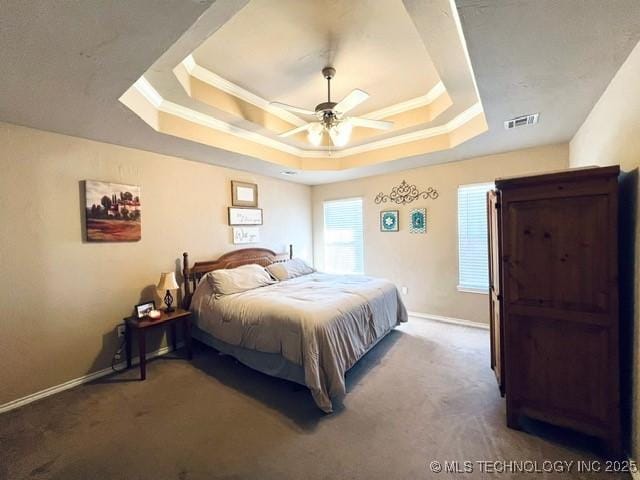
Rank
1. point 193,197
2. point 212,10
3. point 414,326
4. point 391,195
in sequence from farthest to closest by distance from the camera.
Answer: point 391,195, point 414,326, point 193,197, point 212,10

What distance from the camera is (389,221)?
4.72 metres

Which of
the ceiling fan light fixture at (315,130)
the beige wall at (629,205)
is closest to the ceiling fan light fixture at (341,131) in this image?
the ceiling fan light fixture at (315,130)

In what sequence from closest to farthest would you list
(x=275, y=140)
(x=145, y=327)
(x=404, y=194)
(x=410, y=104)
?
(x=145, y=327) → (x=410, y=104) → (x=275, y=140) → (x=404, y=194)

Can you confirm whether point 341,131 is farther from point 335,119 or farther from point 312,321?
point 312,321

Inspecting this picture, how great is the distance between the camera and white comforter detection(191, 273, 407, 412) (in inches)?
87.4

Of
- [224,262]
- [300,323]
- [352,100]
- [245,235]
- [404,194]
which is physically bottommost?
[300,323]

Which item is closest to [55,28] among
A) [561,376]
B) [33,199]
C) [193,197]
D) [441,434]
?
[33,199]

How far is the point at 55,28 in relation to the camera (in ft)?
4.35

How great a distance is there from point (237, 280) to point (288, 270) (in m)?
1.00

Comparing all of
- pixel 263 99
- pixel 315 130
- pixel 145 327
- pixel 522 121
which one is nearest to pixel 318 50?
pixel 315 130

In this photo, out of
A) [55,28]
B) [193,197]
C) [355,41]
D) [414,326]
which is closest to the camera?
[55,28]

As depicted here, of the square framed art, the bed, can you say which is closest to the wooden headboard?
the bed

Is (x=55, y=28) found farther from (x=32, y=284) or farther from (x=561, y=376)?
(x=561, y=376)

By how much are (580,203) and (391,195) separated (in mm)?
3107
